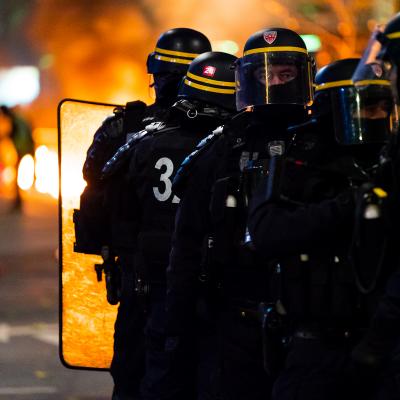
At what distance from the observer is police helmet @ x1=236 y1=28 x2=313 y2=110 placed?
4.81 meters

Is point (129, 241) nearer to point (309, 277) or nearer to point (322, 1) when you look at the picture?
point (309, 277)

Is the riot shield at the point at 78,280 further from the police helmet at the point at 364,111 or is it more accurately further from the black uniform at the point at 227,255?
the police helmet at the point at 364,111

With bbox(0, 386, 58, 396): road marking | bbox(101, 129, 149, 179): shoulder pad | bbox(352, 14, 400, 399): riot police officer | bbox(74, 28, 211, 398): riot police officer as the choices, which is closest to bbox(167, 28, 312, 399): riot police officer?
bbox(352, 14, 400, 399): riot police officer

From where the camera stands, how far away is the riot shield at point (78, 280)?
22.4 feet

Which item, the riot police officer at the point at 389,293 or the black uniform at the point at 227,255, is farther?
the black uniform at the point at 227,255

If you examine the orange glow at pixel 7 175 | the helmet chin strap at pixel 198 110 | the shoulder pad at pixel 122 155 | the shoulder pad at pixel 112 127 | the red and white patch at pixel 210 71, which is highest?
the red and white patch at pixel 210 71

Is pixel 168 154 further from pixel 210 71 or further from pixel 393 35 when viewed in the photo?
pixel 393 35

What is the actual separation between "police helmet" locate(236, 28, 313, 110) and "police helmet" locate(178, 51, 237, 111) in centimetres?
57

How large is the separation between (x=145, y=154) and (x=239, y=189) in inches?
48.7

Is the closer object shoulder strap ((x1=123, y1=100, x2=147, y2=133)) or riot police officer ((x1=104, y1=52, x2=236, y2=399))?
riot police officer ((x1=104, y1=52, x2=236, y2=399))

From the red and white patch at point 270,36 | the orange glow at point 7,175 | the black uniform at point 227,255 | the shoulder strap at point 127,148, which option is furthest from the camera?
the orange glow at point 7,175

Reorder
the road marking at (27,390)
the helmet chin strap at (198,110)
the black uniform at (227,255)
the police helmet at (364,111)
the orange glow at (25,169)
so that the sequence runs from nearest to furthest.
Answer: the police helmet at (364,111)
the black uniform at (227,255)
the helmet chin strap at (198,110)
the road marking at (27,390)
the orange glow at (25,169)

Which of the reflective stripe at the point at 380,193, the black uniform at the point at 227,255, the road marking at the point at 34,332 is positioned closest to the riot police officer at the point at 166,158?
the black uniform at the point at 227,255

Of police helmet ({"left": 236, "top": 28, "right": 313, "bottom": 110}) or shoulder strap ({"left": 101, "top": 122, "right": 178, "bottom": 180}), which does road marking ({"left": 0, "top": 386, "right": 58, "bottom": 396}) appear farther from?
police helmet ({"left": 236, "top": 28, "right": 313, "bottom": 110})
